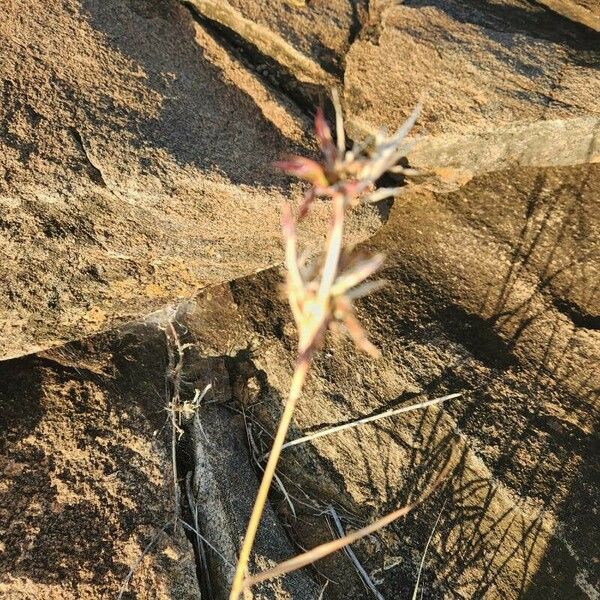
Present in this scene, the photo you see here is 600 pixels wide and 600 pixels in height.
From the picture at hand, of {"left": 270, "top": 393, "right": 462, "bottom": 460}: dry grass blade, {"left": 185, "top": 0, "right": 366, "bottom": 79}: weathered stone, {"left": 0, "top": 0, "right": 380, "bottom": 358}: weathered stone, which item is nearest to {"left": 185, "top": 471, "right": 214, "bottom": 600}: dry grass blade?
{"left": 270, "top": 393, "right": 462, "bottom": 460}: dry grass blade

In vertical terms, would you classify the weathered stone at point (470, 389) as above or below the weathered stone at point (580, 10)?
below

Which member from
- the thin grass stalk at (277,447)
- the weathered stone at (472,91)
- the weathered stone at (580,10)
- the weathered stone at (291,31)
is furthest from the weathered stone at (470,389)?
the thin grass stalk at (277,447)

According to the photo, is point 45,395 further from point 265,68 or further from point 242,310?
point 265,68

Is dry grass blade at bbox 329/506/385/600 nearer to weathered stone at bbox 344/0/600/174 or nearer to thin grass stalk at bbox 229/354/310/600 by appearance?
thin grass stalk at bbox 229/354/310/600

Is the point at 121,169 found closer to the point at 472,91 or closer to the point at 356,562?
the point at 472,91

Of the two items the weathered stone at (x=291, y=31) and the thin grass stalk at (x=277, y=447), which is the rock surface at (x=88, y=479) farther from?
the weathered stone at (x=291, y=31)

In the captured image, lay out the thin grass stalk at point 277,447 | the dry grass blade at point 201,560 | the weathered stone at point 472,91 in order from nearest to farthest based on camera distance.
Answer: the thin grass stalk at point 277,447 < the dry grass blade at point 201,560 < the weathered stone at point 472,91
